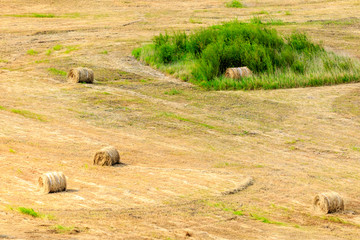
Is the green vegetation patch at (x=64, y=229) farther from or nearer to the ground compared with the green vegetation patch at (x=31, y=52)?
farther from the ground

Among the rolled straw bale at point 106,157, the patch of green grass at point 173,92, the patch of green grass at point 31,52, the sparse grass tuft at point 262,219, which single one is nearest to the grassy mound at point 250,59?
the patch of green grass at point 173,92

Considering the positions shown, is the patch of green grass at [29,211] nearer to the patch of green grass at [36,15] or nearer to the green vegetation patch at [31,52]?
the green vegetation patch at [31,52]

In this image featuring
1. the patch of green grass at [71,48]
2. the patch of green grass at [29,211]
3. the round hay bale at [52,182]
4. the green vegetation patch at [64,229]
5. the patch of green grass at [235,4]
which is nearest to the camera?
the green vegetation patch at [64,229]

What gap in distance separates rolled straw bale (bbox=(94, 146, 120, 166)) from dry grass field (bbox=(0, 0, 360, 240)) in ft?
0.64

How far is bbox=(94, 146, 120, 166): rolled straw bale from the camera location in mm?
11914

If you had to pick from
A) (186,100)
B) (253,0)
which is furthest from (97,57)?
(253,0)

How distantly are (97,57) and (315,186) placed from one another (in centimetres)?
1373

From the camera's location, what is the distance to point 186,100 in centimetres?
1847

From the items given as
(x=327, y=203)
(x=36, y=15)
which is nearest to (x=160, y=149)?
(x=327, y=203)

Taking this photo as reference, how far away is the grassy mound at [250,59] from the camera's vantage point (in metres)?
20.6

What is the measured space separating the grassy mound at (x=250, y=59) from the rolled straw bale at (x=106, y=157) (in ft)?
27.7

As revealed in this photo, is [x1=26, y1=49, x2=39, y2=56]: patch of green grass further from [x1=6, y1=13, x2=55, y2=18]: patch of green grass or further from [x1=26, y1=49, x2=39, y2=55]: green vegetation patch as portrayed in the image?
[x1=6, y1=13, x2=55, y2=18]: patch of green grass

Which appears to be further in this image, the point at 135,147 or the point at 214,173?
the point at 135,147

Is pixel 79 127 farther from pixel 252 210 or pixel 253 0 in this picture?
pixel 253 0
